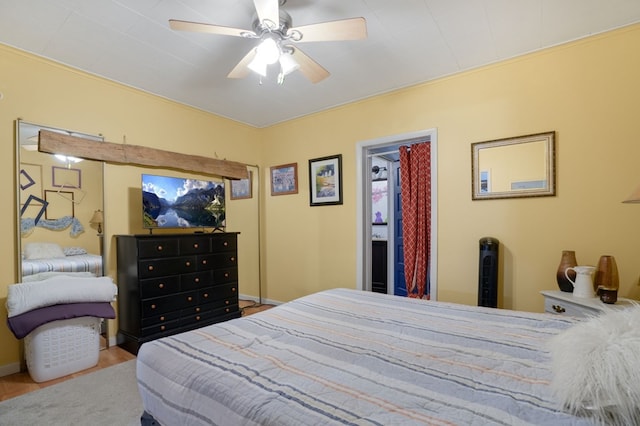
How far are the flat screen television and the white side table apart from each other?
128 inches

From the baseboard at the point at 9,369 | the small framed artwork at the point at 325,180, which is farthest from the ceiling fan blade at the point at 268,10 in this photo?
the baseboard at the point at 9,369

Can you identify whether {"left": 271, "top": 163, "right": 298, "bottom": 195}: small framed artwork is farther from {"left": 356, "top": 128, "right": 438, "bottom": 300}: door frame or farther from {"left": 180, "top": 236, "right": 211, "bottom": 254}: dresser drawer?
{"left": 180, "top": 236, "right": 211, "bottom": 254}: dresser drawer

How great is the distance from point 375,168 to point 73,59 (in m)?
3.75

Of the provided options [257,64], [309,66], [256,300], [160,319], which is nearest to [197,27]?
[257,64]

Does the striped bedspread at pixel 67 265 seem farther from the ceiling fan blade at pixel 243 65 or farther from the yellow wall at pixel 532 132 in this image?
the yellow wall at pixel 532 132

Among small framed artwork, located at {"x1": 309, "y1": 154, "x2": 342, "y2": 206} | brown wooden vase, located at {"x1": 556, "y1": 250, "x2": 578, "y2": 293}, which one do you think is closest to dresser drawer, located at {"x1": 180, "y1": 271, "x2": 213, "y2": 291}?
small framed artwork, located at {"x1": 309, "y1": 154, "x2": 342, "y2": 206}

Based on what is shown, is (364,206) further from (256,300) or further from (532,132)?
(256,300)

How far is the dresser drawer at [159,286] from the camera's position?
268cm

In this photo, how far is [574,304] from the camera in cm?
196

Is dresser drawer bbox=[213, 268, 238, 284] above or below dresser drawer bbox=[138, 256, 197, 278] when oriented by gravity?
below

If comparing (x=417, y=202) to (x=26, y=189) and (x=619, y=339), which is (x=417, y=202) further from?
(x=26, y=189)

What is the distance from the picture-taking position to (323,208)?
374 centimetres

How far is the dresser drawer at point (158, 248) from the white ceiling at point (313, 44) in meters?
1.57

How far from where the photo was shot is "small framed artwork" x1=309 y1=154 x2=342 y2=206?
3.59 meters
